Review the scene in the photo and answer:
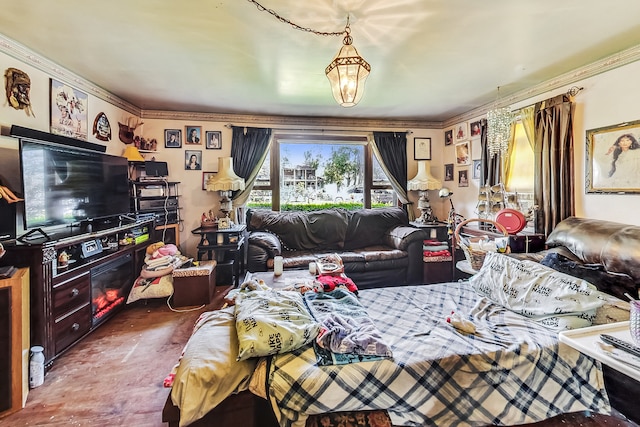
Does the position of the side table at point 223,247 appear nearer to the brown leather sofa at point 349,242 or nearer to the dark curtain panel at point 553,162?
the brown leather sofa at point 349,242

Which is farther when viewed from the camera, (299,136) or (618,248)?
(299,136)

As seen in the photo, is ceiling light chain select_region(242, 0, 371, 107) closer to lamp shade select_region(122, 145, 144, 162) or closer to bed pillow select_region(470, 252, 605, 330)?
bed pillow select_region(470, 252, 605, 330)

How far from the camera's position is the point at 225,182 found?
3.82 metres

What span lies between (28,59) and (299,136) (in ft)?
9.69

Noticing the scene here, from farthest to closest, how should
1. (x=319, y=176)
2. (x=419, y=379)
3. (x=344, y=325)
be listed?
1. (x=319, y=176)
2. (x=344, y=325)
3. (x=419, y=379)

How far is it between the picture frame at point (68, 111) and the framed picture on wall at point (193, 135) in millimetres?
1237

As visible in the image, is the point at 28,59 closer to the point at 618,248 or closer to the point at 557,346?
the point at 557,346

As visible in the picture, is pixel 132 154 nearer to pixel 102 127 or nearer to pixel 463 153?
pixel 102 127

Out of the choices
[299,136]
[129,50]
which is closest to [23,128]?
[129,50]

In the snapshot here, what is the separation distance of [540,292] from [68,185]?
3.62 m

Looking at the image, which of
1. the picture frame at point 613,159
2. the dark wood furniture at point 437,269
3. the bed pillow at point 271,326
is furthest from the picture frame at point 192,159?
the picture frame at point 613,159

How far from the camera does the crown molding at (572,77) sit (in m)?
2.34

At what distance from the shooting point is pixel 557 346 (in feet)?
4.71

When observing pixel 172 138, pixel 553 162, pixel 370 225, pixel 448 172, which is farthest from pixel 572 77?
pixel 172 138
